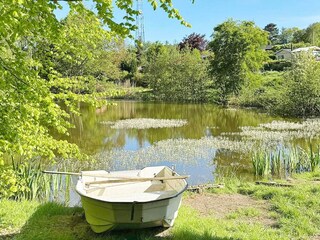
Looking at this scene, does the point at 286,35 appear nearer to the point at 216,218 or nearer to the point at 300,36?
the point at 300,36

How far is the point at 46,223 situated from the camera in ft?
20.6

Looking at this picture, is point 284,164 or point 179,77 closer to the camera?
point 284,164

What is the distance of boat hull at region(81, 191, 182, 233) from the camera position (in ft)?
17.7

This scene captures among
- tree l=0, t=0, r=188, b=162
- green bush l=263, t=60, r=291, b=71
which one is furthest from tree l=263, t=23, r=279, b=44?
tree l=0, t=0, r=188, b=162

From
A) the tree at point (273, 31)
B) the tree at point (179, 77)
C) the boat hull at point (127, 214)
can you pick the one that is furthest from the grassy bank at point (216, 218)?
the tree at point (273, 31)

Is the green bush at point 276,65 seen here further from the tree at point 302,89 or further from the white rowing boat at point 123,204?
the white rowing boat at point 123,204

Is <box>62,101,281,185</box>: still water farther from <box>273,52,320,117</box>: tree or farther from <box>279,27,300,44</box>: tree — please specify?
<box>279,27,300,44</box>: tree

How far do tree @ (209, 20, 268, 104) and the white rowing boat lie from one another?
31.1 metres

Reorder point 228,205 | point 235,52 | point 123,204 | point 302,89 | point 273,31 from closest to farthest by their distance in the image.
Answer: point 123,204, point 228,205, point 302,89, point 235,52, point 273,31

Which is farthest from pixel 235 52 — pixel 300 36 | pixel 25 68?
pixel 300 36

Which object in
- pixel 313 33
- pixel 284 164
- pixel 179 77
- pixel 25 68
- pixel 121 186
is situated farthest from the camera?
pixel 313 33

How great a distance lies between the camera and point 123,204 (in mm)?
5328

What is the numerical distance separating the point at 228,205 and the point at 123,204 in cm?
322

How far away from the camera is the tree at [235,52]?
35.7 meters
